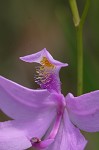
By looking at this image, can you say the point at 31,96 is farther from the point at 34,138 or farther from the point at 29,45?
the point at 29,45

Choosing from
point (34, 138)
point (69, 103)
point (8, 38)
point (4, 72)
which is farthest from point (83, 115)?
point (8, 38)

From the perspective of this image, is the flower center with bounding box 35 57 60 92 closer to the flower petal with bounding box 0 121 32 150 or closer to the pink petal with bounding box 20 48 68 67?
the pink petal with bounding box 20 48 68 67

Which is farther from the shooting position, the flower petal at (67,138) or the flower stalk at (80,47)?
the flower stalk at (80,47)

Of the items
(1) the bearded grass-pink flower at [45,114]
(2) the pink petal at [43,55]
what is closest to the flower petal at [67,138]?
(1) the bearded grass-pink flower at [45,114]

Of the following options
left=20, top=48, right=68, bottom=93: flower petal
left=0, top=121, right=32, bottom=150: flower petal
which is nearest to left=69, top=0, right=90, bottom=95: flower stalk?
left=20, top=48, right=68, bottom=93: flower petal

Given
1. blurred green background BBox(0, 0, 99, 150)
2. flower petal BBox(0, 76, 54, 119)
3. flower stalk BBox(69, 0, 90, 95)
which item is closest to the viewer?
flower petal BBox(0, 76, 54, 119)

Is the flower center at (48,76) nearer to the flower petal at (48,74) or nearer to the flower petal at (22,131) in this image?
the flower petal at (48,74)

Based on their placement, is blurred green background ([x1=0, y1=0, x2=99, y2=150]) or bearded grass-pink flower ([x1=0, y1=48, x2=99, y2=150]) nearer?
bearded grass-pink flower ([x1=0, y1=48, x2=99, y2=150])
